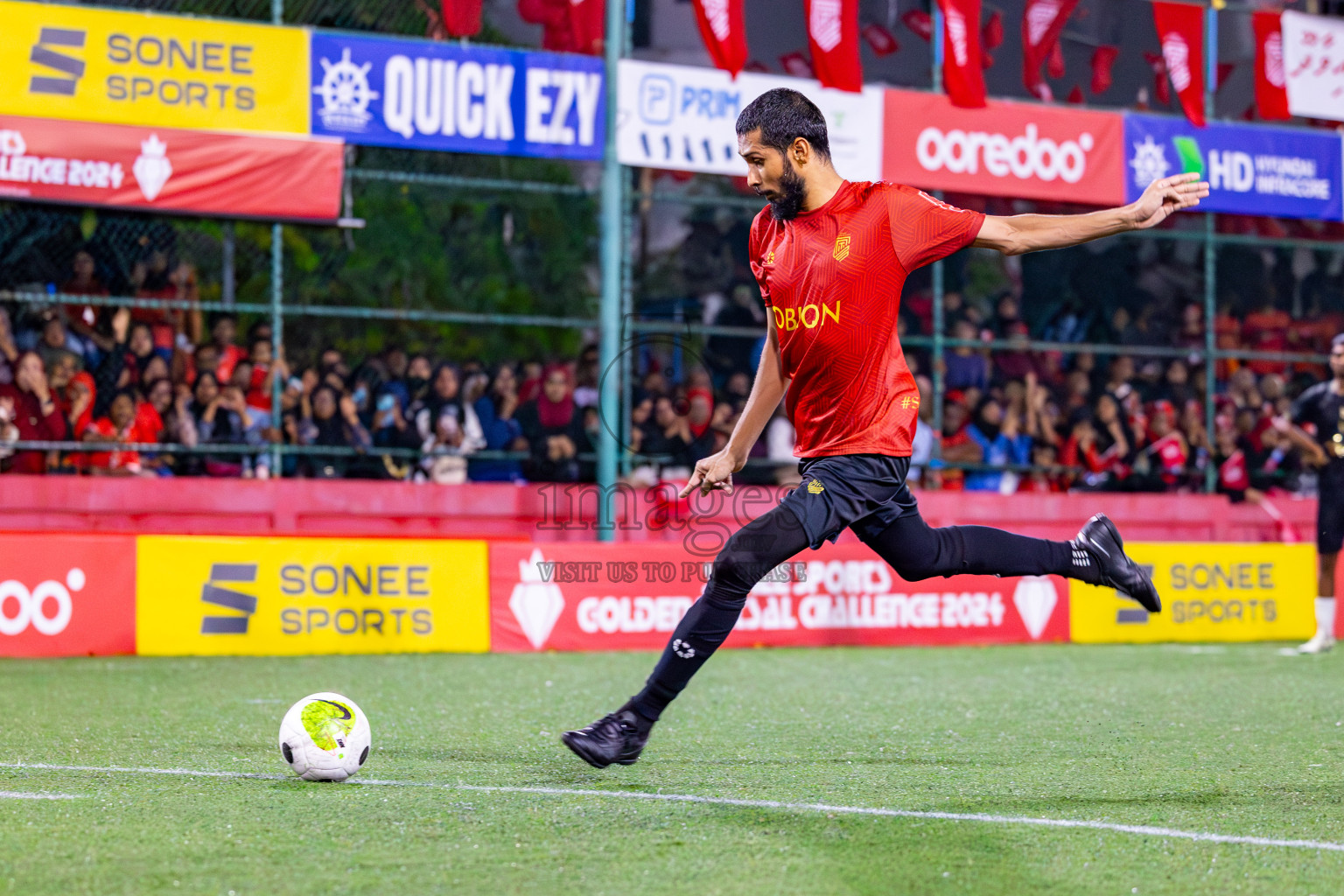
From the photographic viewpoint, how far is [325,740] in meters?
5.24

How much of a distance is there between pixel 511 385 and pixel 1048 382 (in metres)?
6.55

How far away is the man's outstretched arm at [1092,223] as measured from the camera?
5105 millimetres

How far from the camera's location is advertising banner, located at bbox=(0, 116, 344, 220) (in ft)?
42.8

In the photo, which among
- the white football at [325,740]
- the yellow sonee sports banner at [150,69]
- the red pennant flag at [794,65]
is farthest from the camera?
the red pennant flag at [794,65]

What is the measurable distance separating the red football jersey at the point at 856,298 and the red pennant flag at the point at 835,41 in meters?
10.3

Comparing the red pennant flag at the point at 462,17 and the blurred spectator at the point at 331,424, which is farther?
the red pennant flag at the point at 462,17

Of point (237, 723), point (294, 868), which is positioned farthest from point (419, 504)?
point (294, 868)

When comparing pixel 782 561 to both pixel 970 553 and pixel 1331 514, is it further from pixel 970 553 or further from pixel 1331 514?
pixel 1331 514

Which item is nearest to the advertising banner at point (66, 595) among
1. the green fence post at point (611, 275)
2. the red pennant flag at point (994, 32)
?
the green fence post at point (611, 275)

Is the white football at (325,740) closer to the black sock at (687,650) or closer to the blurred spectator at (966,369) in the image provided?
the black sock at (687,650)

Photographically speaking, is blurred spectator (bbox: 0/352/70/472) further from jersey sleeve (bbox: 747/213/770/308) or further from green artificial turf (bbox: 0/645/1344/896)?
jersey sleeve (bbox: 747/213/770/308)

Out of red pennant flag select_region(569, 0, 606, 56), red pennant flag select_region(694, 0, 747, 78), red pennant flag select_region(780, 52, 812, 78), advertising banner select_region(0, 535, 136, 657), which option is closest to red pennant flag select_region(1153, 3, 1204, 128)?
red pennant flag select_region(780, 52, 812, 78)

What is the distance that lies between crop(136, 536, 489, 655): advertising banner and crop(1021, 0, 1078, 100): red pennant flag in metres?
8.76

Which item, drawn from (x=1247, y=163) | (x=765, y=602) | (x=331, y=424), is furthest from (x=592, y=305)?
(x=765, y=602)
